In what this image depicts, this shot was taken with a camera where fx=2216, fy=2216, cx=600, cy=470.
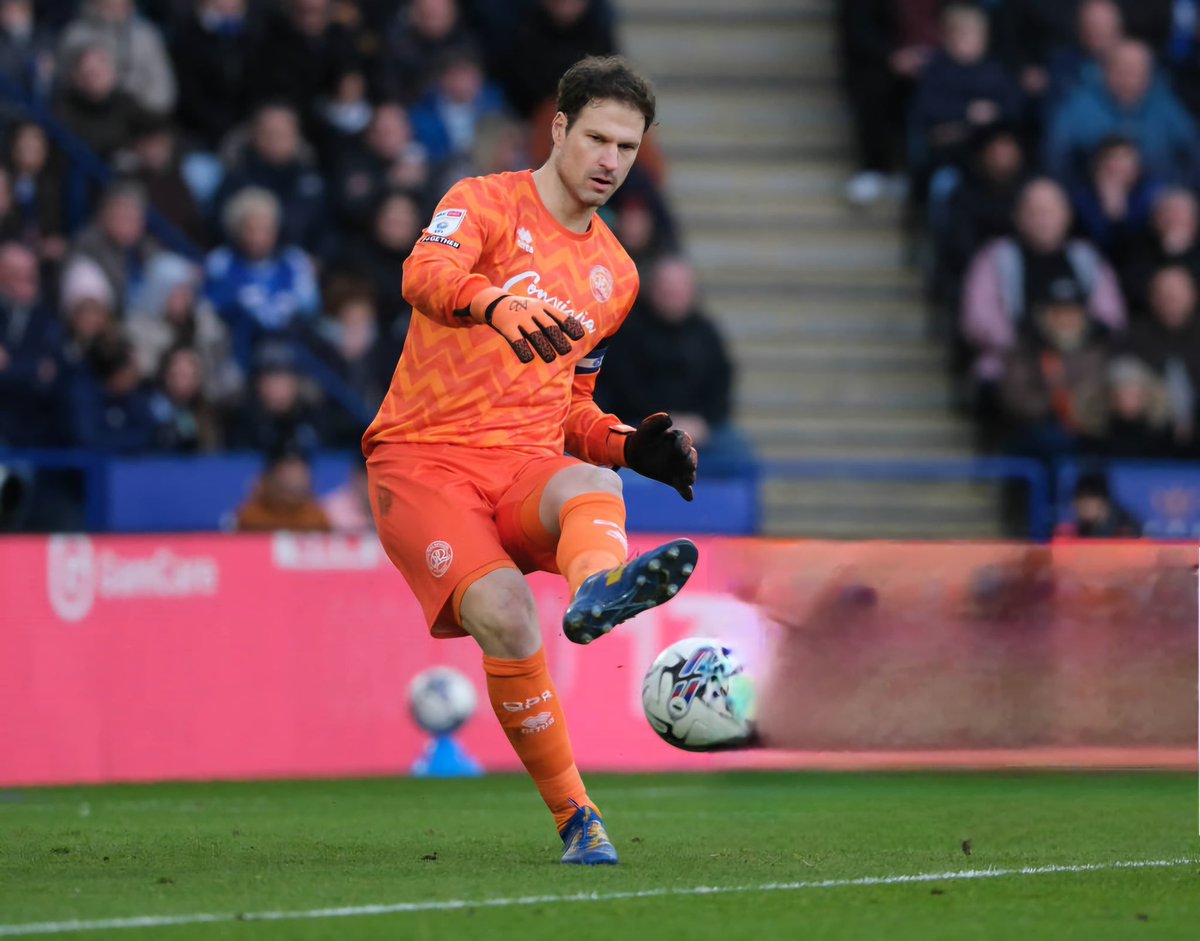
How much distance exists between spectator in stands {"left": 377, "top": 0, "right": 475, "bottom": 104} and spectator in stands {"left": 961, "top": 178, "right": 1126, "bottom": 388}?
3870mm

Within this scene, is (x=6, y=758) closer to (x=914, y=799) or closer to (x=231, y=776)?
(x=231, y=776)

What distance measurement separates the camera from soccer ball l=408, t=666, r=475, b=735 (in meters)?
10.8

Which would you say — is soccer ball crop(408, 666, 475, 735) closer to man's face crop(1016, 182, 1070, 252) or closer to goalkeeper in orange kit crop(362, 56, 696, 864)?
goalkeeper in orange kit crop(362, 56, 696, 864)

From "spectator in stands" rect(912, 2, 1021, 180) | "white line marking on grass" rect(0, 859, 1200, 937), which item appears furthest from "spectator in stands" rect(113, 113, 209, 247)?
"white line marking on grass" rect(0, 859, 1200, 937)

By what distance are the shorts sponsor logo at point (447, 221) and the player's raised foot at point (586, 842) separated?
1763mm

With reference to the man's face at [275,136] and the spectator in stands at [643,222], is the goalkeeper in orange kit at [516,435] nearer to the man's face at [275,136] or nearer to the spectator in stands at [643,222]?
the spectator in stands at [643,222]

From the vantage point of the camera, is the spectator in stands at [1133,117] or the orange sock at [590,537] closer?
the orange sock at [590,537]

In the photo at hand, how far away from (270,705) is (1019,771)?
3.69 m

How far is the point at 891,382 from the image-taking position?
15914 millimetres

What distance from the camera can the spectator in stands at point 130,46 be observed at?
45.5 feet

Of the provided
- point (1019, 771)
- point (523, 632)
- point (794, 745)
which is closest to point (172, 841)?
point (523, 632)

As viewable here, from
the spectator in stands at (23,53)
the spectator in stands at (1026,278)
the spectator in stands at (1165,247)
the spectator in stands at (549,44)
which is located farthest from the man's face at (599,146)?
the spectator in stands at (1165,247)

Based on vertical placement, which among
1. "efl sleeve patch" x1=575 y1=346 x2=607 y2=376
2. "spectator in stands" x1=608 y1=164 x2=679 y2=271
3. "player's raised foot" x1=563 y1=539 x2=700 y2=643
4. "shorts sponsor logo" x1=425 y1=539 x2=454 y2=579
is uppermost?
"efl sleeve patch" x1=575 y1=346 x2=607 y2=376

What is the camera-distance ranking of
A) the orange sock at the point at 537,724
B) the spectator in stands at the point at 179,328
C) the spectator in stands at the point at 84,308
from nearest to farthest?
the orange sock at the point at 537,724 < the spectator in stands at the point at 84,308 < the spectator in stands at the point at 179,328
